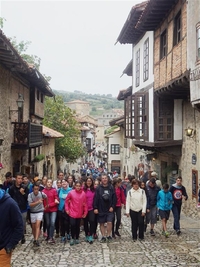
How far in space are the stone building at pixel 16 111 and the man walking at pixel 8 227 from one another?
291 inches

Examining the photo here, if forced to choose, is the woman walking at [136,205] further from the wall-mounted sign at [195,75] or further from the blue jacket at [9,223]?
the blue jacket at [9,223]

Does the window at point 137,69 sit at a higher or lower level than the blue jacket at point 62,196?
higher

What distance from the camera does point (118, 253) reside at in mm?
8586

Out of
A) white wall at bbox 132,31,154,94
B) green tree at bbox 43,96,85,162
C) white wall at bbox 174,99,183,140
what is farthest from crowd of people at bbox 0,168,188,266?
green tree at bbox 43,96,85,162

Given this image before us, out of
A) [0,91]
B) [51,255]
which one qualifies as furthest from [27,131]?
[51,255]

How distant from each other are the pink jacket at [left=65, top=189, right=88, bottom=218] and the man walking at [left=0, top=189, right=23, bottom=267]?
15.6 ft

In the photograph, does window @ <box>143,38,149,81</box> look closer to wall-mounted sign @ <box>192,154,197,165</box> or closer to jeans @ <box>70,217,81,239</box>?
wall-mounted sign @ <box>192,154,197,165</box>

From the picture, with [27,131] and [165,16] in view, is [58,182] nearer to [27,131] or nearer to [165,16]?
[27,131]

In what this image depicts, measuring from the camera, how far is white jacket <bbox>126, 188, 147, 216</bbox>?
10023 mm

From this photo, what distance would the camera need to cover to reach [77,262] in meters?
7.84

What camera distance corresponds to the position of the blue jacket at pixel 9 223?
481 centimetres

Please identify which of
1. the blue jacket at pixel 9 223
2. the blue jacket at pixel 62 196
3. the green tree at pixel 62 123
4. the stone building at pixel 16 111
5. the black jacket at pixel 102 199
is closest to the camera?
the blue jacket at pixel 9 223

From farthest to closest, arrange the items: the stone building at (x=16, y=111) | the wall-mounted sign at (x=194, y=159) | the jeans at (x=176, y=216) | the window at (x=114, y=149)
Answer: the window at (x=114, y=149) → the stone building at (x=16, y=111) → the wall-mounted sign at (x=194, y=159) → the jeans at (x=176, y=216)

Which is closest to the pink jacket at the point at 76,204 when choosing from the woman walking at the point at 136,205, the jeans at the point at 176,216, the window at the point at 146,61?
the woman walking at the point at 136,205
